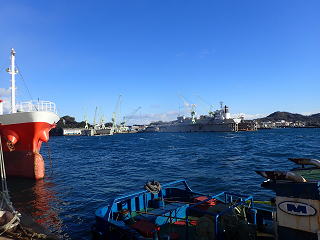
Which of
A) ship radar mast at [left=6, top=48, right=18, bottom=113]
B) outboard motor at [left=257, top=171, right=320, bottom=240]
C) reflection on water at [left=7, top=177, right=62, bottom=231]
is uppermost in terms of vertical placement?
ship radar mast at [left=6, top=48, right=18, bottom=113]

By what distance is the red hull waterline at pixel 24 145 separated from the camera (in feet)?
72.6

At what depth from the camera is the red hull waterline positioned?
22.1 meters

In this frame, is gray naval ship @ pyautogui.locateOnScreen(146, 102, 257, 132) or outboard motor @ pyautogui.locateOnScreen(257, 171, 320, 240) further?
gray naval ship @ pyautogui.locateOnScreen(146, 102, 257, 132)

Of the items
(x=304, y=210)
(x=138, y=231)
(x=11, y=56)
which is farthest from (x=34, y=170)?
(x=304, y=210)

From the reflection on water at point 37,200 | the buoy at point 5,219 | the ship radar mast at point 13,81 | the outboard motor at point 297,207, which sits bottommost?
the reflection on water at point 37,200

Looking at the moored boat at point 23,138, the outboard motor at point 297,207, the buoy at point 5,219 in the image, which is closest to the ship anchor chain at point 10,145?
the moored boat at point 23,138

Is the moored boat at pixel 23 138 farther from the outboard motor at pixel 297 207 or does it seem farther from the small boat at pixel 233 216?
the outboard motor at pixel 297 207

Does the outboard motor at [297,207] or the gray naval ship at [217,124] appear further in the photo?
the gray naval ship at [217,124]

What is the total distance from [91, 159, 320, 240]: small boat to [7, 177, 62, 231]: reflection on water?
5790 millimetres

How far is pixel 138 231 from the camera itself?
25.4ft

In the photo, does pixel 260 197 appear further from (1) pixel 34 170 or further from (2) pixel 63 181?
(1) pixel 34 170

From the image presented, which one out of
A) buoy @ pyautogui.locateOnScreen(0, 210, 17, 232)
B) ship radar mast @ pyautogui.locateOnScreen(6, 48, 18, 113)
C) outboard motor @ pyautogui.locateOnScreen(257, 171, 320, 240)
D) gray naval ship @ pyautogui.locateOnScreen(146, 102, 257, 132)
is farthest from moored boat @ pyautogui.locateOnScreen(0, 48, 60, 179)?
gray naval ship @ pyautogui.locateOnScreen(146, 102, 257, 132)

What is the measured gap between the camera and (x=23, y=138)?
74.4ft

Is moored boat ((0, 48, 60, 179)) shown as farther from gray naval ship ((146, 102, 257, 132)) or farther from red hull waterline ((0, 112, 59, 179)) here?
gray naval ship ((146, 102, 257, 132))
